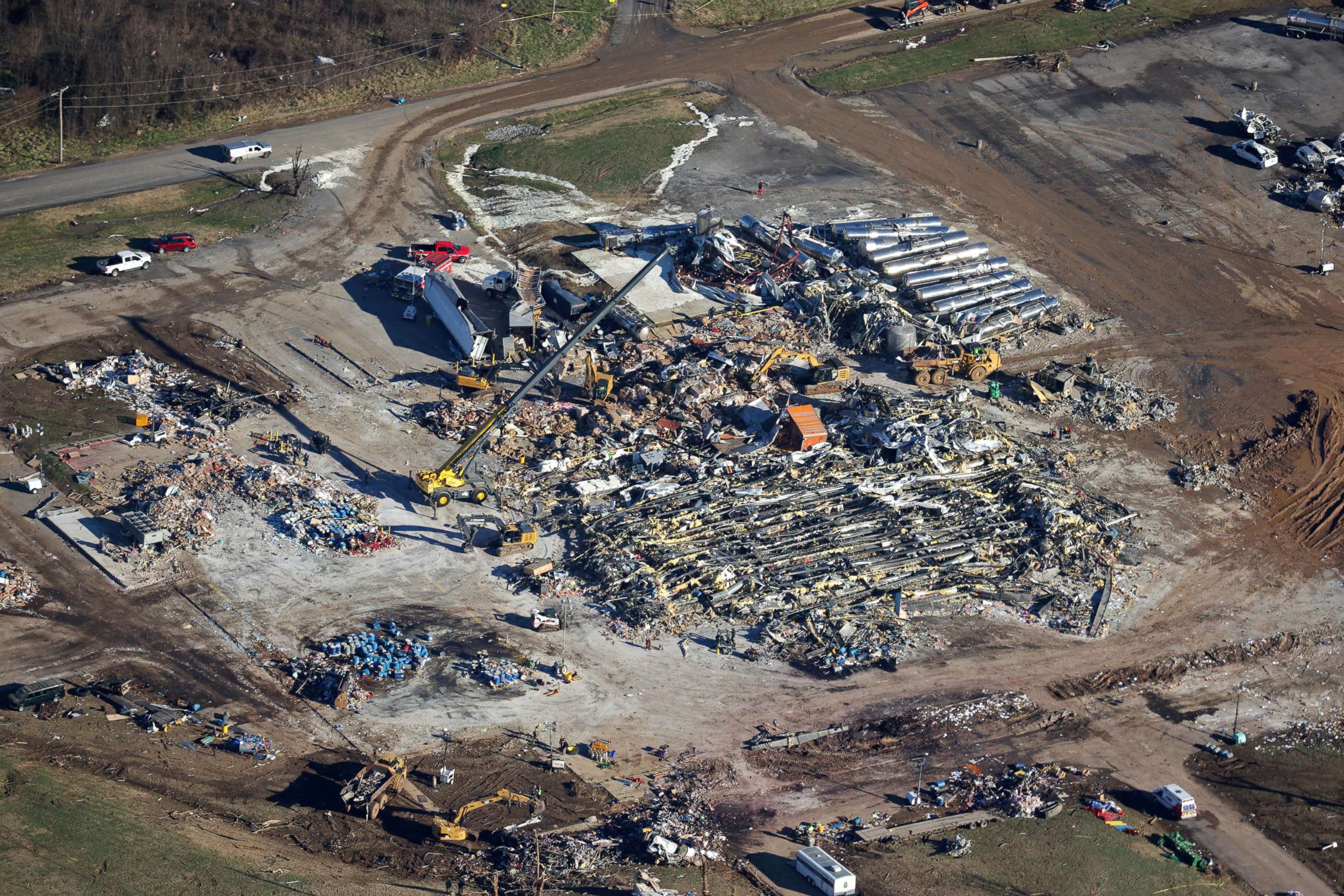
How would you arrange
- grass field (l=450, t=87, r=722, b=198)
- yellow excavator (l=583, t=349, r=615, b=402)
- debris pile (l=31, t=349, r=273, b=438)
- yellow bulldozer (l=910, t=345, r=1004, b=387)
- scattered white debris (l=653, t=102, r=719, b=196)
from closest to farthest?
debris pile (l=31, t=349, r=273, b=438) → yellow excavator (l=583, t=349, r=615, b=402) → yellow bulldozer (l=910, t=345, r=1004, b=387) → scattered white debris (l=653, t=102, r=719, b=196) → grass field (l=450, t=87, r=722, b=198)

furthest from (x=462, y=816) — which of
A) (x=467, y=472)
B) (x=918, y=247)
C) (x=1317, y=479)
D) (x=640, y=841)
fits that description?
(x=918, y=247)

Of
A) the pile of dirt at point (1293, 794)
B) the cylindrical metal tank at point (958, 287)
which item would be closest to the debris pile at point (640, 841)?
the pile of dirt at point (1293, 794)

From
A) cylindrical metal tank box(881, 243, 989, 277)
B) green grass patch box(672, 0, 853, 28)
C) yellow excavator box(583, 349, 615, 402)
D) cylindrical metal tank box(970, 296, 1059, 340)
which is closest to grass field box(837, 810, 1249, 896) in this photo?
yellow excavator box(583, 349, 615, 402)

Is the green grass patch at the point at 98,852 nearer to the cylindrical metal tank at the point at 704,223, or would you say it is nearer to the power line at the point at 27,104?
the cylindrical metal tank at the point at 704,223

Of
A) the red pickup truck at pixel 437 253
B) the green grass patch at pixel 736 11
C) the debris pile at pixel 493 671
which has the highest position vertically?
the green grass patch at pixel 736 11

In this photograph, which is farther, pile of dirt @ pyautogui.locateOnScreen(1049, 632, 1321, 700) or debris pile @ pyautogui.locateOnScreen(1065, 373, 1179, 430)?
debris pile @ pyautogui.locateOnScreen(1065, 373, 1179, 430)

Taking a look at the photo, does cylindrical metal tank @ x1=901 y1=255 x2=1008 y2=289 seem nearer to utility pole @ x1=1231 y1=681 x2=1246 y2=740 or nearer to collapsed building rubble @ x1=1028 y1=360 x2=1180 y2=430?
collapsed building rubble @ x1=1028 y1=360 x2=1180 y2=430

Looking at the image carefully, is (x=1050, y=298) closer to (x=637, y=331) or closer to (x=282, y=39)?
(x=637, y=331)
